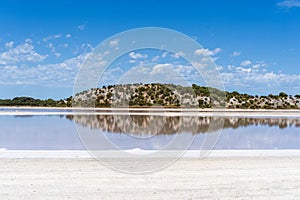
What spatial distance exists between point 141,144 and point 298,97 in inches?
1949

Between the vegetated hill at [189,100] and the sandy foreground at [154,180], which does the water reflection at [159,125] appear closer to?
the vegetated hill at [189,100]

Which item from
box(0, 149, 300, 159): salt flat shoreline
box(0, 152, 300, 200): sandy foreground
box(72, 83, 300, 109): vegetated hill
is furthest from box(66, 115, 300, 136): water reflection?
box(0, 152, 300, 200): sandy foreground

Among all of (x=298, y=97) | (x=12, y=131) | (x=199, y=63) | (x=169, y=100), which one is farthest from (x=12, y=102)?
(x=199, y=63)

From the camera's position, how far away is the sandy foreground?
5527 millimetres

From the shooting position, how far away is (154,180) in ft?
21.1

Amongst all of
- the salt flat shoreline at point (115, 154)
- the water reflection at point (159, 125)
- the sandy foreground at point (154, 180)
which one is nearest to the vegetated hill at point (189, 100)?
the water reflection at point (159, 125)

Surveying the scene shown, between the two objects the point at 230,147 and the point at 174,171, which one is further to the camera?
the point at 230,147

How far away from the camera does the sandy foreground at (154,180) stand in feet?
18.1

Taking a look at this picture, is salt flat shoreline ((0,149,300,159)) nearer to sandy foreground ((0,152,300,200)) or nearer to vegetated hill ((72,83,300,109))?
sandy foreground ((0,152,300,200))

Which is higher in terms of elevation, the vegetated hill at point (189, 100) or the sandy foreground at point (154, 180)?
the vegetated hill at point (189, 100)

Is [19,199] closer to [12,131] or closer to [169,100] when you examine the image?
[12,131]

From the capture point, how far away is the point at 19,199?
5184mm

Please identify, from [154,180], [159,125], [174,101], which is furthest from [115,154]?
[174,101]

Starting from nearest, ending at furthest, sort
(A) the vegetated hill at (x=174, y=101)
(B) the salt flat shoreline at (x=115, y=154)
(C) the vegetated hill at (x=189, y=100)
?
(B) the salt flat shoreline at (x=115, y=154) < (C) the vegetated hill at (x=189, y=100) < (A) the vegetated hill at (x=174, y=101)
